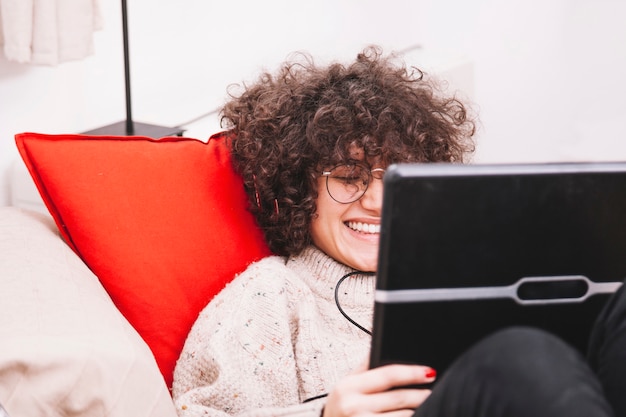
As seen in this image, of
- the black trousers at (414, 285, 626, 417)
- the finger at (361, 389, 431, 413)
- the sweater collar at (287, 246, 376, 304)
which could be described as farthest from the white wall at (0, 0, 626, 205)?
the black trousers at (414, 285, 626, 417)

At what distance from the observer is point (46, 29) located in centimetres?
171

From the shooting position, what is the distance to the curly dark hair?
142 centimetres

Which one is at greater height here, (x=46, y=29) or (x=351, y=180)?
(x=46, y=29)

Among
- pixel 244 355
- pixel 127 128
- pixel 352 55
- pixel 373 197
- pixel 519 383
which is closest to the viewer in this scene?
pixel 519 383

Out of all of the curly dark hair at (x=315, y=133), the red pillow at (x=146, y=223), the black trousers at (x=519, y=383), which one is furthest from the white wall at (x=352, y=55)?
the black trousers at (x=519, y=383)

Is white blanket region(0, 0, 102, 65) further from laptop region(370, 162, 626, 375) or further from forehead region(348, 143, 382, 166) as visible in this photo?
laptop region(370, 162, 626, 375)

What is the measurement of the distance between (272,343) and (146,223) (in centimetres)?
33

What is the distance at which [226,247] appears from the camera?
1.48m

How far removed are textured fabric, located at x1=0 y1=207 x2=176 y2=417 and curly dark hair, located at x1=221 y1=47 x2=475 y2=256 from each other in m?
0.34

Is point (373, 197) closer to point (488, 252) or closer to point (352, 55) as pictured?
point (488, 252)

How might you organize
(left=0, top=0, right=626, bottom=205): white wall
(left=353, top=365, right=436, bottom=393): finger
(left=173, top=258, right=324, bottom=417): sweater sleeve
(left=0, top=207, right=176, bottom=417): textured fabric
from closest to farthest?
1. (left=353, top=365, right=436, bottom=393): finger
2. (left=0, top=207, right=176, bottom=417): textured fabric
3. (left=173, top=258, right=324, bottom=417): sweater sleeve
4. (left=0, top=0, right=626, bottom=205): white wall

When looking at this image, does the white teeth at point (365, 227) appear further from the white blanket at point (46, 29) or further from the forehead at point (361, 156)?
the white blanket at point (46, 29)

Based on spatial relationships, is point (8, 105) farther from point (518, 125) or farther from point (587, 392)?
point (518, 125)

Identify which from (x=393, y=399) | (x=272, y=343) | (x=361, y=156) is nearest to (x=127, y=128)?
(x=361, y=156)
